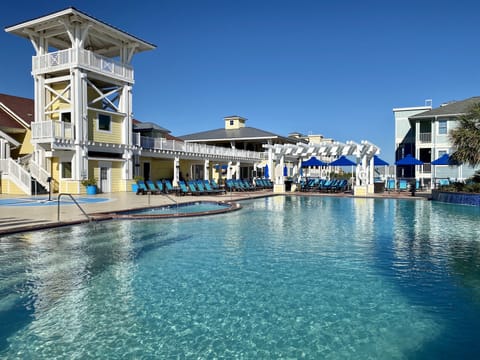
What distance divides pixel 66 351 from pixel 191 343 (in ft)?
3.75

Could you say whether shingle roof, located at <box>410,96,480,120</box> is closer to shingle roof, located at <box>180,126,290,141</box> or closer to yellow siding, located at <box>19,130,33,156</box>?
shingle roof, located at <box>180,126,290,141</box>

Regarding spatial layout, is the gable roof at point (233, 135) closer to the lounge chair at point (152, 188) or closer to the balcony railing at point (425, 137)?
the balcony railing at point (425, 137)

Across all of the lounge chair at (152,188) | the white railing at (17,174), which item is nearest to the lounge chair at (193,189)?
the lounge chair at (152,188)

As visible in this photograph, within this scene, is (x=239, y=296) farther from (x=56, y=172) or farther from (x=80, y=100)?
(x=56, y=172)

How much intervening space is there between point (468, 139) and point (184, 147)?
62.1 feet

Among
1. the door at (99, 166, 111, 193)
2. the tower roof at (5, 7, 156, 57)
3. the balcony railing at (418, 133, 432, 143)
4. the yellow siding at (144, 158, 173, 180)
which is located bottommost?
the door at (99, 166, 111, 193)

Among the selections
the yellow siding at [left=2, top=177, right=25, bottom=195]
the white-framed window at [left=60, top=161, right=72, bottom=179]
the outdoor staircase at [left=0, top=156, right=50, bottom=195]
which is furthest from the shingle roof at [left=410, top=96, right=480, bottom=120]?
the yellow siding at [left=2, top=177, right=25, bottom=195]

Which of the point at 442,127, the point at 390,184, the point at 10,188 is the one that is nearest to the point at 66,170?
the point at 10,188

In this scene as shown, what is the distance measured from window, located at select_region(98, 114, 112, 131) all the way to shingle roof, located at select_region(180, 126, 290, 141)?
1557 centimetres

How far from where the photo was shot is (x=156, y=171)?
31391 millimetres

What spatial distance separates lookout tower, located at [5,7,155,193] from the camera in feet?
70.8

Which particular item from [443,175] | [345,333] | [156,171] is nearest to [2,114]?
[156,171]

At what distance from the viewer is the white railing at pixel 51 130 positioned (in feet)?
68.1

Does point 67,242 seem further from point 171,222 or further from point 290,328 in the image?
A: point 290,328
